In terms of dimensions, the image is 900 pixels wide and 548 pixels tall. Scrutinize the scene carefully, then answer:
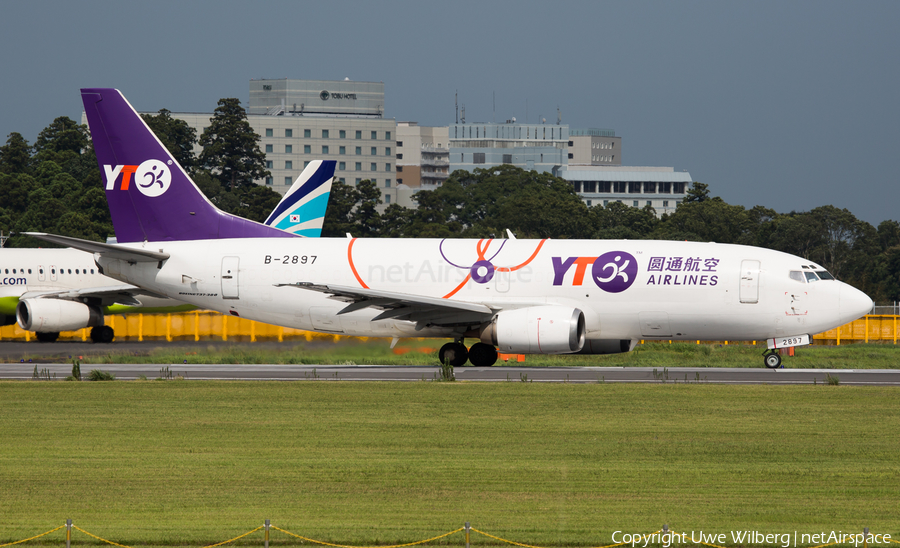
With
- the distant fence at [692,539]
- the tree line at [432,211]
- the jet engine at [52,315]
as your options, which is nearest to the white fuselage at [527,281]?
the jet engine at [52,315]

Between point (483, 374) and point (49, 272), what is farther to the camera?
point (49, 272)

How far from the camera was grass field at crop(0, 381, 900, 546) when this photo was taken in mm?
12227

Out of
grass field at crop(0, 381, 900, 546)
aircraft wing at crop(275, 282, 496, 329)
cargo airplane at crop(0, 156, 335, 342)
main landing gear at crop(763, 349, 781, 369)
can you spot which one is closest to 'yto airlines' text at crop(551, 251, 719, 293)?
aircraft wing at crop(275, 282, 496, 329)

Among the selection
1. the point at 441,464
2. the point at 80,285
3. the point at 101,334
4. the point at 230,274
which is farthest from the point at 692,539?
the point at 80,285

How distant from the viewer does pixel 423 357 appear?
123ft

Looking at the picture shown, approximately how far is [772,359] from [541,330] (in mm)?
7605

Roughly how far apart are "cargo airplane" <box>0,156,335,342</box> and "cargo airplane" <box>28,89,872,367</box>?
592 centimetres

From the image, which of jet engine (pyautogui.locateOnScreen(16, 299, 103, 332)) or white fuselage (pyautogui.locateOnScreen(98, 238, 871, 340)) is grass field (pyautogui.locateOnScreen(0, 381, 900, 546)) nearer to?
white fuselage (pyautogui.locateOnScreen(98, 238, 871, 340))

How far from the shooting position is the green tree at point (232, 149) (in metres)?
152

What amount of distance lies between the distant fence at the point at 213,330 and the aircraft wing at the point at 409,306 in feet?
51.2

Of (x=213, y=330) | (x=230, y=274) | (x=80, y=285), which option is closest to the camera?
(x=230, y=274)

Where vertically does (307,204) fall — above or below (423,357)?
above

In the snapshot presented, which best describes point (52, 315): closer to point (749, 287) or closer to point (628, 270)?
point (628, 270)

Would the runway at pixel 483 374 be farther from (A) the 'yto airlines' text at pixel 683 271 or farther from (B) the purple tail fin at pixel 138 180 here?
(B) the purple tail fin at pixel 138 180
